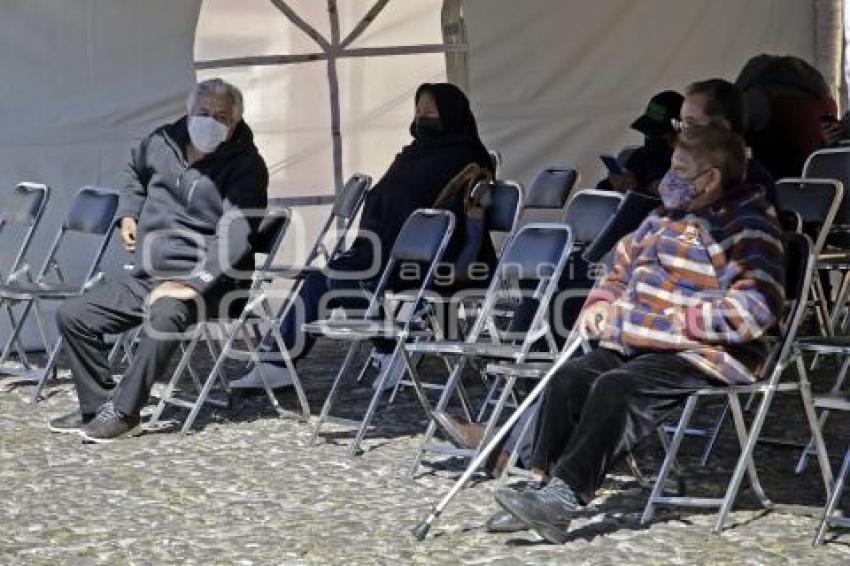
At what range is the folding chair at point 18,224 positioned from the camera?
890 centimetres

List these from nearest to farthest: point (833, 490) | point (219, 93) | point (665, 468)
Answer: point (833, 490)
point (665, 468)
point (219, 93)

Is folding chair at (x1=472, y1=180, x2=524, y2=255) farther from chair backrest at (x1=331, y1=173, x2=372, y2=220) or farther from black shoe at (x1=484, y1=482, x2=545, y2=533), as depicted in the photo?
black shoe at (x1=484, y1=482, x2=545, y2=533)

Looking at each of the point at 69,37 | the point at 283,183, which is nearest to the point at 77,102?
the point at 69,37

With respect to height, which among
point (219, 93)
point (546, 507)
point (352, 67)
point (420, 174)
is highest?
point (352, 67)

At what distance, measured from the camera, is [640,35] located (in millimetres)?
10719

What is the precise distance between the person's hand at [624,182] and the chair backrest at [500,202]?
1.30 ft

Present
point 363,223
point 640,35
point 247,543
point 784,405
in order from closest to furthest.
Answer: point 247,543 < point 784,405 < point 363,223 < point 640,35

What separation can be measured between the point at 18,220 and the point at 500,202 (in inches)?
99.1

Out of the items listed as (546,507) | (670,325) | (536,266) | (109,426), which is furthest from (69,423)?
(670,325)

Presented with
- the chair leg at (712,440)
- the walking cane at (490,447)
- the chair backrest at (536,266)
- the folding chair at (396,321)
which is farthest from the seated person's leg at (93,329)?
the chair leg at (712,440)

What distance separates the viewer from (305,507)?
5.91m

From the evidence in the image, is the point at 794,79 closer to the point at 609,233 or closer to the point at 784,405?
the point at 784,405

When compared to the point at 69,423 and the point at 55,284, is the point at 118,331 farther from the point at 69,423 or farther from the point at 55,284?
the point at 55,284

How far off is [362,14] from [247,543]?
6271mm
